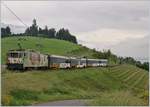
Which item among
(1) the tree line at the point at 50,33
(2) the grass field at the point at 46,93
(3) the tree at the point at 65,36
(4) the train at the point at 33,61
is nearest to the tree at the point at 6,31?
(1) the tree line at the point at 50,33

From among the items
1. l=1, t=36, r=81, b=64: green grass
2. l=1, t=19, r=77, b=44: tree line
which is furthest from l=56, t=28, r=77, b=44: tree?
l=1, t=36, r=81, b=64: green grass

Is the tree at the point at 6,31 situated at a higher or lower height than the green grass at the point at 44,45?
higher

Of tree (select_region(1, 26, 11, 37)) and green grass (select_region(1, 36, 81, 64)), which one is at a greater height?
tree (select_region(1, 26, 11, 37))

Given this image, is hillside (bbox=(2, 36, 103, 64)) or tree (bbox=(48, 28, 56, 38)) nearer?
hillside (bbox=(2, 36, 103, 64))

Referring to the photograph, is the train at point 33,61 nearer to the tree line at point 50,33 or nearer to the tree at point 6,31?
the tree at point 6,31

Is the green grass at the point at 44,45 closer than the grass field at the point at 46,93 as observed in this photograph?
No

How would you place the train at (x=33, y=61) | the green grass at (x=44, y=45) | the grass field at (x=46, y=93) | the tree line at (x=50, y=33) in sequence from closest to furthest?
1. the grass field at (x=46, y=93)
2. the train at (x=33, y=61)
3. the green grass at (x=44, y=45)
4. the tree line at (x=50, y=33)

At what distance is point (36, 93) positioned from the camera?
32.5 meters

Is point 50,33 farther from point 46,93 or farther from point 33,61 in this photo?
point 46,93

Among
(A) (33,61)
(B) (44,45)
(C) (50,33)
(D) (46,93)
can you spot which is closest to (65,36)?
(C) (50,33)

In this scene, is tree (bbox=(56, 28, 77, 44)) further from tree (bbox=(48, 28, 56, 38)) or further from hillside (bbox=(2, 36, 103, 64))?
hillside (bbox=(2, 36, 103, 64))

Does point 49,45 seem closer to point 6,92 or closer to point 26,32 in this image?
point 26,32

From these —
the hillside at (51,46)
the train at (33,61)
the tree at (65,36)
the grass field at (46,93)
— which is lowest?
the grass field at (46,93)

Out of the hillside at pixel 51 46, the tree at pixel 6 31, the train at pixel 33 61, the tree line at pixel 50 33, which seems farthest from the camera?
the tree line at pixel 50 33
